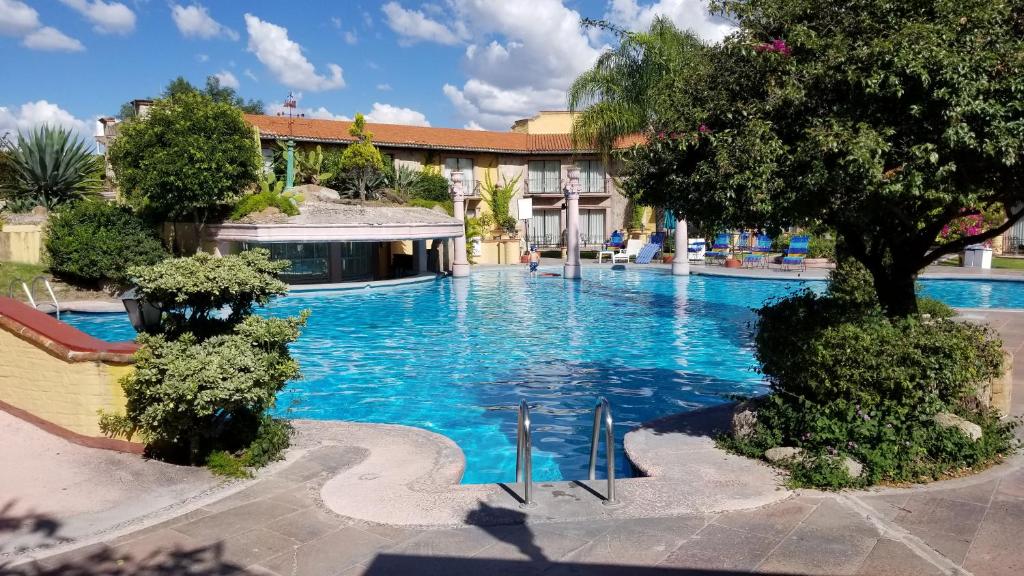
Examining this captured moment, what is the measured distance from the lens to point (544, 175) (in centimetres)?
4153

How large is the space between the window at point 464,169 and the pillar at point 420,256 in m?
10.2

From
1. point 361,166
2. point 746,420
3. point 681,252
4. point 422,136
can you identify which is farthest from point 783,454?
point 422,136

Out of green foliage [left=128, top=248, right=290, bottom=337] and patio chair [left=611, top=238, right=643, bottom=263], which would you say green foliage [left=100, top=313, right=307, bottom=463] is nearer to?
green foliage [left=128, top=248, right=290, bottom=337]

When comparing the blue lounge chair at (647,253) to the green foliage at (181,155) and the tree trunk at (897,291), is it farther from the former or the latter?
the tree trunk at (897,291)

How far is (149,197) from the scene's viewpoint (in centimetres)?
2267

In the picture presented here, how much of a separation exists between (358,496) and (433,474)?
89 centimetres

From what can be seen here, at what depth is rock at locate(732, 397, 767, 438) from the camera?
7219 mm

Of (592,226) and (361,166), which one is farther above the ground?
(361,166)

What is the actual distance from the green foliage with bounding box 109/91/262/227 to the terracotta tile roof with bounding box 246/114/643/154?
956cm

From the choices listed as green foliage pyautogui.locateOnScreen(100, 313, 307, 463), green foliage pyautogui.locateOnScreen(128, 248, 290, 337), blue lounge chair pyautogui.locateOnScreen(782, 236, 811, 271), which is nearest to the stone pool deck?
green foliage pyautogui.locateOnScreen(100, 313, 307, 463)

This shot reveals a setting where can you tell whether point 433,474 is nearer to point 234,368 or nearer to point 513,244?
point 234,368

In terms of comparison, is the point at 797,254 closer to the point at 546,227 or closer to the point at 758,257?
the point at 758,257

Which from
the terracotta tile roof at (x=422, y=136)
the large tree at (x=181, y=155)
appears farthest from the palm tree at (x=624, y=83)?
the large tree at (x=181, y=155)

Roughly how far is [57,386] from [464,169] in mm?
33708
